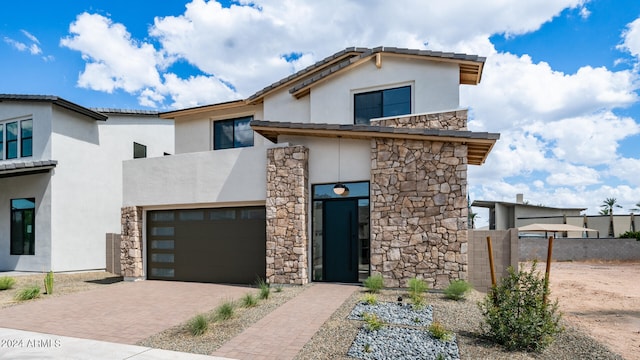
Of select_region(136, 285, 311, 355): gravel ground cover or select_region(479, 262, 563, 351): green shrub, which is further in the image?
select_region(136, 285, 311, 355): gravel ground cover

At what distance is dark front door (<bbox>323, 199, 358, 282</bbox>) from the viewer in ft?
36.1

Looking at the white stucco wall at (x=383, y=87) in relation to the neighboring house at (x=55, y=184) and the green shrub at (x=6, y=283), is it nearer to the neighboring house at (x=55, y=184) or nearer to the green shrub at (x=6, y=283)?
the neighboring house at (x=55, y=184)

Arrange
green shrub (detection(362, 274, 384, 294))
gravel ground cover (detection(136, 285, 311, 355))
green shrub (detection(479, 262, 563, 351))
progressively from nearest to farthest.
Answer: green shrub (detection(479, 262, 563, 351)) < gravel ground cover (detection(136, 285, 311, 355)) < green shrub (detection(362, 274, 384, 294))

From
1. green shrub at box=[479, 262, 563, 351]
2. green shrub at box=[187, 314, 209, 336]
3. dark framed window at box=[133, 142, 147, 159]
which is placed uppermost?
dark framed window at box=[133, 142, 147, 159]

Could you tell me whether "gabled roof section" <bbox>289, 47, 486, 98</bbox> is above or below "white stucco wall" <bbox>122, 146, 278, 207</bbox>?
above

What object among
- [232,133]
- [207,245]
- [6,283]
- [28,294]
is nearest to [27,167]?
[6,283]

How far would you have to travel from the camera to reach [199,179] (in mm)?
12477

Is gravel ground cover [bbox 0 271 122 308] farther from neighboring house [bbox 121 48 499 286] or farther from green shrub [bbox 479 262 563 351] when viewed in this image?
green shrub [bbox 479 262 563 351]

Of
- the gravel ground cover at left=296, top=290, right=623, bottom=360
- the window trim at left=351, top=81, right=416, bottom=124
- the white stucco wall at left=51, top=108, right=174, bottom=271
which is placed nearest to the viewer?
the gravel ground cover at left=296, top=290, right=623, bottom=360

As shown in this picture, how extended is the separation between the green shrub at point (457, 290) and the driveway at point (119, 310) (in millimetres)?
5454

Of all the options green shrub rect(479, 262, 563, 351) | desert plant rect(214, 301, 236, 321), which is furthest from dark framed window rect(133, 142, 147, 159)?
green shrub rect(479, 262, 563, 351)

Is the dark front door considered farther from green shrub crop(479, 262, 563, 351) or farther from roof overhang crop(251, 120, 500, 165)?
green shrub crop(479, 262, 563, 351)

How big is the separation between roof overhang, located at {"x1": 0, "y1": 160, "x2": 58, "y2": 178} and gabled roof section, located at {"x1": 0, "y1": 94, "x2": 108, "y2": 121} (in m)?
2.63

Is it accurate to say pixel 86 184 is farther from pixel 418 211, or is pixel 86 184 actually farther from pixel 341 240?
pixel 418 211
